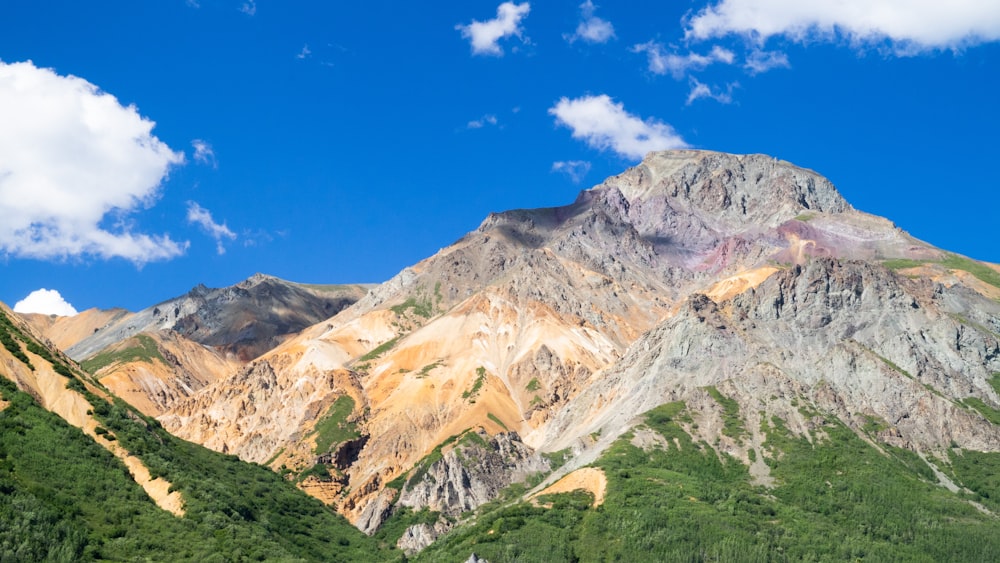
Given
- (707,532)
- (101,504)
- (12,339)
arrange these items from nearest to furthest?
(101,504) < (12,339) < (707,532)

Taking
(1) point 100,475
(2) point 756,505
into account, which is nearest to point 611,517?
(2) point 756,505

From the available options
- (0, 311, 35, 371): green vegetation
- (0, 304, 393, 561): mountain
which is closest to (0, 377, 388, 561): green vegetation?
(0, 304, 393, 561): mountain

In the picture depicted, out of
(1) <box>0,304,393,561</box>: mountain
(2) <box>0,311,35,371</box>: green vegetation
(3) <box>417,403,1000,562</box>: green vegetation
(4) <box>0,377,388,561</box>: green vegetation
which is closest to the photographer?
(4) <box>0,377,388,561</box>: green vegetation

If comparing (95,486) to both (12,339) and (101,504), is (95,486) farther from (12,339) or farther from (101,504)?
(12,339)

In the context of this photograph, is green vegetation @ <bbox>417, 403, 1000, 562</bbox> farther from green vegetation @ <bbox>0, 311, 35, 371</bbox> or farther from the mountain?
green vegetation @ <bbox>0, 311, 35, 371</bbox>

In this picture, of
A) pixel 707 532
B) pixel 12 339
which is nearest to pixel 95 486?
pixel 12 339

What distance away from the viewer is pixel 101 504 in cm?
14250

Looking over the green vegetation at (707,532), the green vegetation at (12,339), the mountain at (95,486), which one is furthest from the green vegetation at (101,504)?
the green vegetation at (707,532)

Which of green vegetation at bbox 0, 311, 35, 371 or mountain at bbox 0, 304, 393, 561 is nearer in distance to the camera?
mountain at bbox 0, 304, 393, 561

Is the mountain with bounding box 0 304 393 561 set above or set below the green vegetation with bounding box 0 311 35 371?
below

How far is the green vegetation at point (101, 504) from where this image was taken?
12800 cm

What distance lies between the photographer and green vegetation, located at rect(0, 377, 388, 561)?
128m

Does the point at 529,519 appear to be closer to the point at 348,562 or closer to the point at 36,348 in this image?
the point at 348,562

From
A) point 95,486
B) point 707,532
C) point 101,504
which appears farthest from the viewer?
point 707,532
